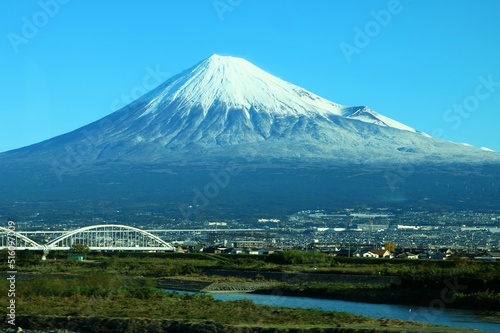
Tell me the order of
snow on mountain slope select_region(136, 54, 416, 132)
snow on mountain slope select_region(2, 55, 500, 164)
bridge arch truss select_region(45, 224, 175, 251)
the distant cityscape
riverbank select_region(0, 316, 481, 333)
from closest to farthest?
riverbank select_region(0, 316, 481, 333)
bridge arch truss select_region(45, 224, 175, 251)
the distant cityscape
snow on mountain slope select_region(2, 55, 500, 164)
snow on mountain slope select_region(136, 54, 416, 132)

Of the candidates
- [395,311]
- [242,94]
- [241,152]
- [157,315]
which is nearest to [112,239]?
[241,152]

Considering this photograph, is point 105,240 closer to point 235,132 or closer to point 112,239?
point 112,239

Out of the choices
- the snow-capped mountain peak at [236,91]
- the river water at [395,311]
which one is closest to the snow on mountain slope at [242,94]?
the snow-capped mountain peak at [236,91]

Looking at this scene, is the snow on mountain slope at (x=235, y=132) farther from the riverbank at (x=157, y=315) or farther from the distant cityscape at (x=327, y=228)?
the riverbank at (x=157, y=315)

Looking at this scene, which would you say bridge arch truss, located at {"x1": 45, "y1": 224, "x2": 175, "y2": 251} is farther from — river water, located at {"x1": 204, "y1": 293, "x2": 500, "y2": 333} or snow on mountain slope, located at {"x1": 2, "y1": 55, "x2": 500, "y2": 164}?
snow on mountain slope, located at {"x1": 2, "y1": 55, "x2": 500, "y2": 164}

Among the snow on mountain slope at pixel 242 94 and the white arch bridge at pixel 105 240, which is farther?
the snow on mountain slope at pixel 242 94

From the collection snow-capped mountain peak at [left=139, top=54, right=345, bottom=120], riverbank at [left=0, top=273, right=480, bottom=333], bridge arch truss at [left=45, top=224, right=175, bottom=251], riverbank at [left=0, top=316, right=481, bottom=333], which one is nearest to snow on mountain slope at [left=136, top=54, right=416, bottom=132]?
snow-capped mountain peak at [left=139, top=54, right=345, bottom=120]
